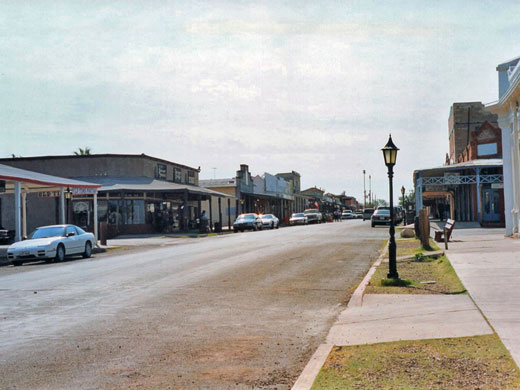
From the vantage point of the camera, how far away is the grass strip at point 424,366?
512 cm

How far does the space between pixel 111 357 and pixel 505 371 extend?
400cm

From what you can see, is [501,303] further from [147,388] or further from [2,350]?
[2,350]

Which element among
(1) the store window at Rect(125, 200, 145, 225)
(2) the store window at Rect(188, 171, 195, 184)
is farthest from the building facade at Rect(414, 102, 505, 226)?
(2) the store window at Rect(188, 171, 195, 184)

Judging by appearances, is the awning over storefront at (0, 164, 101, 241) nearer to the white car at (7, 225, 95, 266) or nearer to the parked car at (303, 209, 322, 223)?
the white car at (7, 225, 95, 266)

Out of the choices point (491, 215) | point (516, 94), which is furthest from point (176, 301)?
point (491, 215)

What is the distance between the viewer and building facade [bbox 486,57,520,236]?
23078 mm

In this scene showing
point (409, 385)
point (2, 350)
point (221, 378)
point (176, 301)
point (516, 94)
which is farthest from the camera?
point (516, 94)

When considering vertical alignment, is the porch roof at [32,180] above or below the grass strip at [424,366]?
above

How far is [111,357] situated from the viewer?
260 inches

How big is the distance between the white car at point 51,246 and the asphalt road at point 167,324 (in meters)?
3.84

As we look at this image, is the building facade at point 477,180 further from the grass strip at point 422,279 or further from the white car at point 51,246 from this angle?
the white car at point 51,246

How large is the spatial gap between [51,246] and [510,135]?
1826cm

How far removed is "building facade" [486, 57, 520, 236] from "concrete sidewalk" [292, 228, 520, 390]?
1244 centimetres

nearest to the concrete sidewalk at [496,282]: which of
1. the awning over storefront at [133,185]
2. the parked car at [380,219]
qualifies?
the awning over storefront at [133,185]
